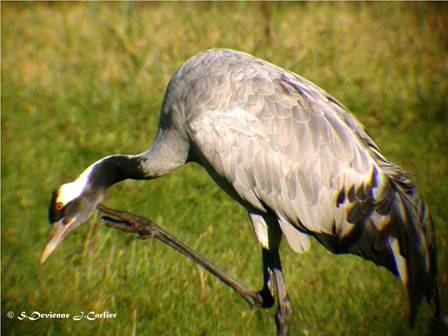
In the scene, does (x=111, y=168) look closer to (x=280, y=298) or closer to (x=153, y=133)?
(x=280, y=298)

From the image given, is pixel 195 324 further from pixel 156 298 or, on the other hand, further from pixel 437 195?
pixel 437 195

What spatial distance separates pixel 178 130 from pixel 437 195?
2348 mm

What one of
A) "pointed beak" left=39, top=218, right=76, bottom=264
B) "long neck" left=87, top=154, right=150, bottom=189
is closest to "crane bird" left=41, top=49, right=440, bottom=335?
"long neck" left=87, top=154, right=150, bottom=189

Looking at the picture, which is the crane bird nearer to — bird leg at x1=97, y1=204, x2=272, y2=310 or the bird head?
bird leg at x1=97, y1=204, x2=272, y2=310

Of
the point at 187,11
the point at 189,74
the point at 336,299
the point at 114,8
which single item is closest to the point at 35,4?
the point at 114,8

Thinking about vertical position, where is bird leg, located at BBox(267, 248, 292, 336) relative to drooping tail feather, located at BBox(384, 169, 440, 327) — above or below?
below

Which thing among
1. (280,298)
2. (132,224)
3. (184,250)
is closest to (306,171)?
(280,298)

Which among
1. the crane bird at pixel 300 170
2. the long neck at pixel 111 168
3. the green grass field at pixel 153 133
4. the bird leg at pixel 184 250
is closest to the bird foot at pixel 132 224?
the bird leg at pixel 184 250

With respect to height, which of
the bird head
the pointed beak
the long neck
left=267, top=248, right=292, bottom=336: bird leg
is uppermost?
the long neck

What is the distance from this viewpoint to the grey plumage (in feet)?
16.2

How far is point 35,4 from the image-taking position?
35.0 feet

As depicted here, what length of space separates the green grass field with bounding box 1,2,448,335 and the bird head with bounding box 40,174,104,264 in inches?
16.4

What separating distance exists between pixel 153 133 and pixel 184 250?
2.55 metres

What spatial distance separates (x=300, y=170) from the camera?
5.11 meters
